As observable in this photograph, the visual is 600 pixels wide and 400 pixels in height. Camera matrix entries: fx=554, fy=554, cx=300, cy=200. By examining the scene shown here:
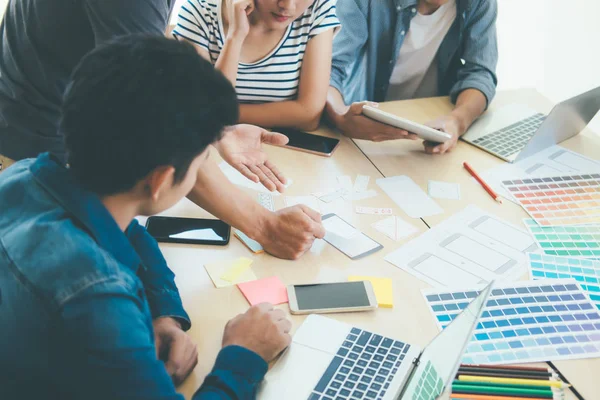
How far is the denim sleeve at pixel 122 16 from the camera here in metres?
1.11

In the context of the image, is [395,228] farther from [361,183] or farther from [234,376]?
[234,376]

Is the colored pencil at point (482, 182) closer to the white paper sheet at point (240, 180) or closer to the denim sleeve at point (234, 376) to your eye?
the white paper sheet at point (240, 180)

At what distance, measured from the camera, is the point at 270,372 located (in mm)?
936

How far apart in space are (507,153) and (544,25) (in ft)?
6.92

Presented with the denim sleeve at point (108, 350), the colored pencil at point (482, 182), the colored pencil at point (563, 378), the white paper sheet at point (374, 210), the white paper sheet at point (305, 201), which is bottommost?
the white paper sheet at point (374, 210)

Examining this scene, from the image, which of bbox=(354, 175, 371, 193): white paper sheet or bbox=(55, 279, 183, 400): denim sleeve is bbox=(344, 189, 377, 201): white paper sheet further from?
bbox=(55, 279, 183, 400): denim sleeve

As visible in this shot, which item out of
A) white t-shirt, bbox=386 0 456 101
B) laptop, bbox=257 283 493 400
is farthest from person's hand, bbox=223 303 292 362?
white t-shirt, bbox=386 0 456 101

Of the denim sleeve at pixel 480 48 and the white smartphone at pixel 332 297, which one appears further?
the denim sleeve at pixel 480 48

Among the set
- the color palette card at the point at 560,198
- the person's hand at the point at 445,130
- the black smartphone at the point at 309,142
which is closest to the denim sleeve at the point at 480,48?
the person's hand at the point at 445,130

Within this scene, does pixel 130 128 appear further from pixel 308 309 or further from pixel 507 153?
pixel 507 153

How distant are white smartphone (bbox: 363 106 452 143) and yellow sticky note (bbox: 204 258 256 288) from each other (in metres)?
0.65

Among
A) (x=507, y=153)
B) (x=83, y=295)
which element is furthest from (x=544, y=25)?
(x=83, y=295)

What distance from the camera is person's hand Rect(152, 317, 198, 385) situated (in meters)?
0.90

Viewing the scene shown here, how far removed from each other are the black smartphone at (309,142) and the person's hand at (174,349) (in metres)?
0.76
